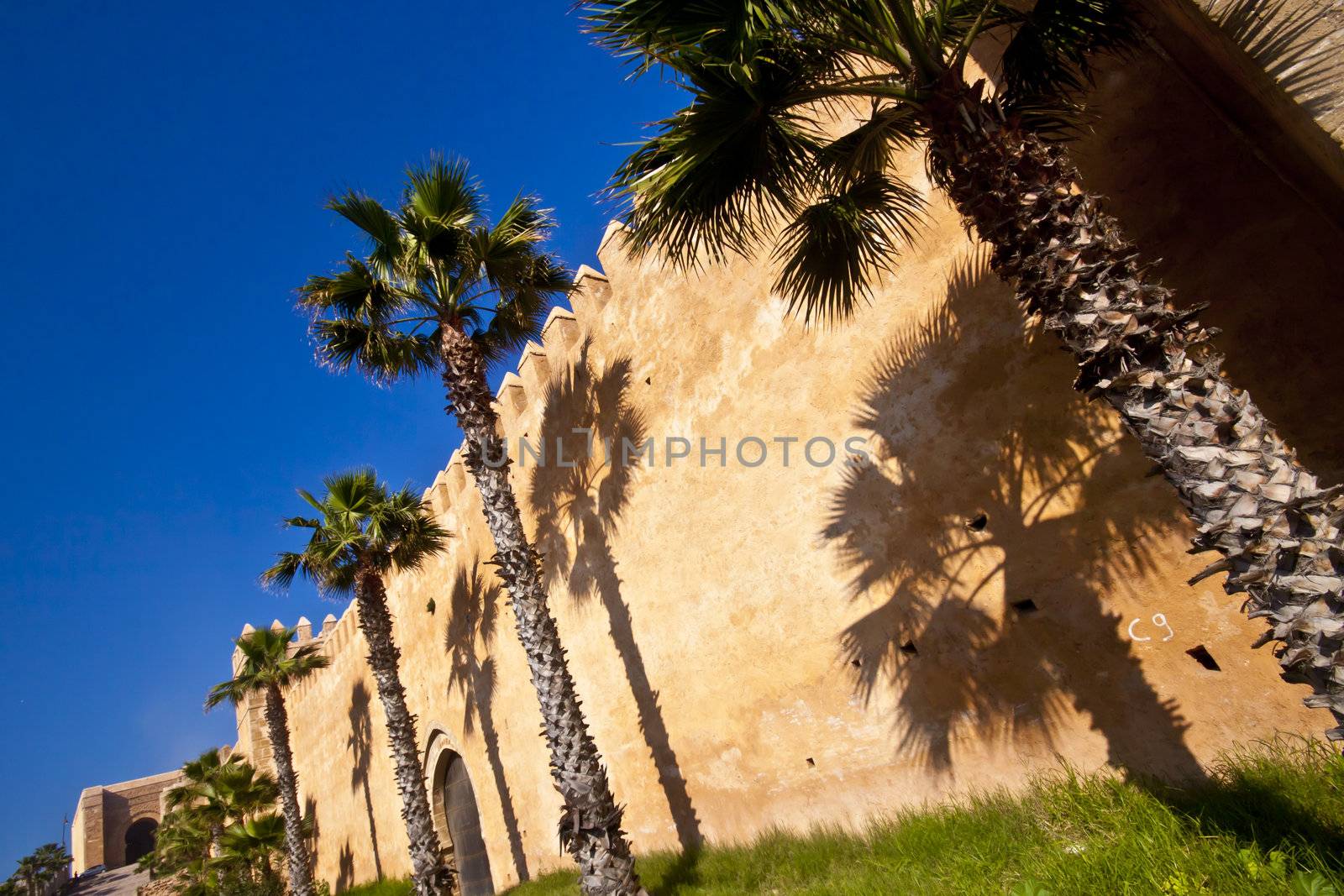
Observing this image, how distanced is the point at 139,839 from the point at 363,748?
1521 inches

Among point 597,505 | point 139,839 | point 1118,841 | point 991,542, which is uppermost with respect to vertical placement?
point 139,839

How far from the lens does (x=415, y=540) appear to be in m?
12.1

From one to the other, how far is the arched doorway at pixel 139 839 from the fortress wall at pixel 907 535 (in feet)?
151

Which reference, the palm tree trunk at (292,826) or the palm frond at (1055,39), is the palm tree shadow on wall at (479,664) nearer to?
the palm tree trunk at (292,826)

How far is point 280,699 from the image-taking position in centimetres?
1591

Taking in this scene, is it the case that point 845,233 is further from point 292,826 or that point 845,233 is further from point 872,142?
point 292,826

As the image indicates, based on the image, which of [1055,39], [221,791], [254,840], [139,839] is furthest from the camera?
[139,839]

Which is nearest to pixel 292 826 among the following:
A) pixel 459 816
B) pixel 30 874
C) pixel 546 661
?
pixel 459 816

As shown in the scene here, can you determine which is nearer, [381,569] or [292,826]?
[381,569]

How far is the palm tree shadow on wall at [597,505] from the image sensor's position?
841 centimetres

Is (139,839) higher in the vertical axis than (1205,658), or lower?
higher

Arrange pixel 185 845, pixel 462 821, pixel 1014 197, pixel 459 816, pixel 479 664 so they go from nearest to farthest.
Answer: pixel 1014 197, pixel 479 664, pixel 462 821, pixel 459 816, pixel 185 845

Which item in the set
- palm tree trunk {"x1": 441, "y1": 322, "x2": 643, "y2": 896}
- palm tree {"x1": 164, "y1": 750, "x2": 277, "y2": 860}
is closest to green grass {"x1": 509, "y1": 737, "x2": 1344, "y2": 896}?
palm tree trunk {"x1": 441, "y1": 322, "x2": 643, "y2": 896}

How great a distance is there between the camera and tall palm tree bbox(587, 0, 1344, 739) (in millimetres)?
2609
